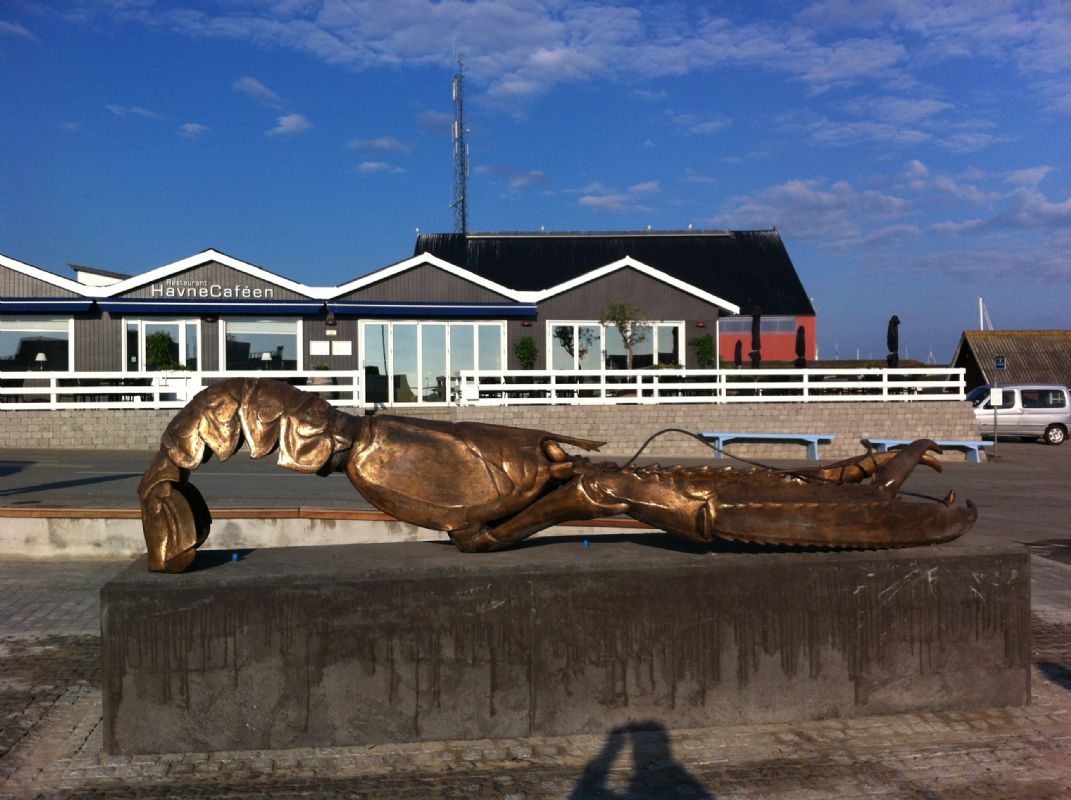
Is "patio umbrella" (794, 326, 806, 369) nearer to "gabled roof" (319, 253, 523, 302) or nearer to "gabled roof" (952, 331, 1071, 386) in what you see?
"gabled roof" (319, 253, 523, 302)

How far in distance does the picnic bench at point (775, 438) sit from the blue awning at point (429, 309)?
7.89 m

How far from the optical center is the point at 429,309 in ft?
86.8

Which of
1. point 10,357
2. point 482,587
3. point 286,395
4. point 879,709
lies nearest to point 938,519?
point 879,709

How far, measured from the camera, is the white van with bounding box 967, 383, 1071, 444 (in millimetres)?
26797

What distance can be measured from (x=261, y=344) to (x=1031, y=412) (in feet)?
71.3

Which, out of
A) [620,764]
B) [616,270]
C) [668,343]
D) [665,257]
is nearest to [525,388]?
[616,270]

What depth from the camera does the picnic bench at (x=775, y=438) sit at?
20.7m

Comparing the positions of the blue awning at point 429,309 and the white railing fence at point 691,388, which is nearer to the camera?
the white railing fence at point 691,388

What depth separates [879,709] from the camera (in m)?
4.90

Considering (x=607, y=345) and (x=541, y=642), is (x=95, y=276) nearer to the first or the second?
(x=607, y=345)

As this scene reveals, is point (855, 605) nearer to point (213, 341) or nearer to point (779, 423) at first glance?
point (779, 423)

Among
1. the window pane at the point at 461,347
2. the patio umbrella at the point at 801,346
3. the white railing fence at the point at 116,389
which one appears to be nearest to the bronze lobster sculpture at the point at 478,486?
the white railing fence at the point at 116,389

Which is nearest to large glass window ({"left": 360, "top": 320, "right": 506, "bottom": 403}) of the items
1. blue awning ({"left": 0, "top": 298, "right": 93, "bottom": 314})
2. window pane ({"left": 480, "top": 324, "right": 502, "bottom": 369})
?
window pane ({"left": 480, "top": 324, "right": 502, "bottom": 369})

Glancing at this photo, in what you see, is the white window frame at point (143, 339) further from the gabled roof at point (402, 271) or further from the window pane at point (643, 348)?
the window pane at point (643, 348)
